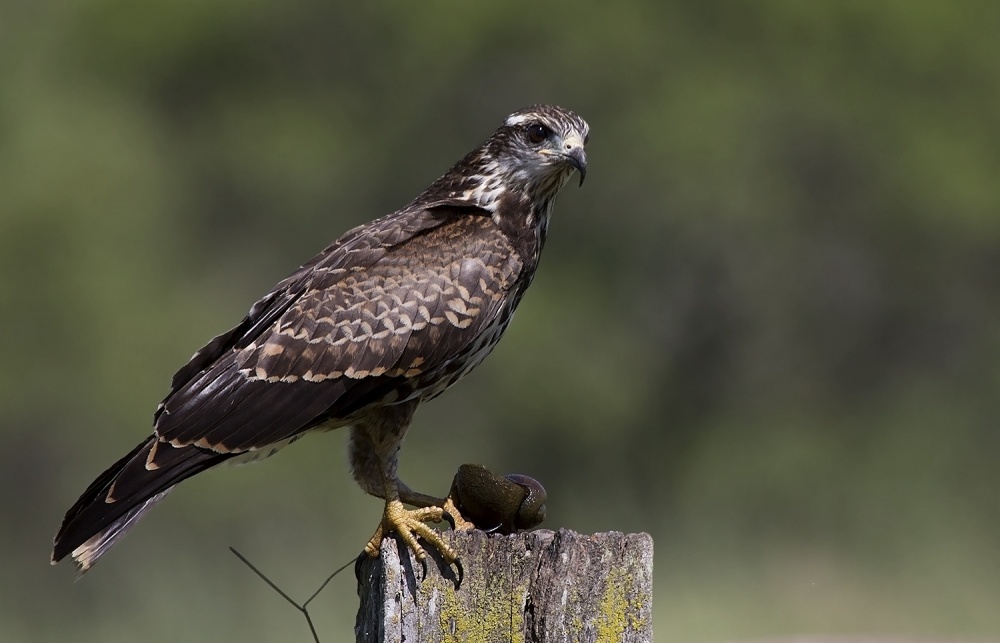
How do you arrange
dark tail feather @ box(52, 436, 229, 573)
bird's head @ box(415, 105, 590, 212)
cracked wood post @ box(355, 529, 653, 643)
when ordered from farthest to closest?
bird's head @ box(415, 105, 590, 212)
dark tail feather @ box(52, 436, 229, 573)
cracked wood post @ box(355, 529, 653, 643)

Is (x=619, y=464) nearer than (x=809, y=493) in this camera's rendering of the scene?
No

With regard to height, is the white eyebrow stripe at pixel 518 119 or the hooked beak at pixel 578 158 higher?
the white eyebrow stripe at pixel 518 119

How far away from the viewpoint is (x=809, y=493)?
15.3m

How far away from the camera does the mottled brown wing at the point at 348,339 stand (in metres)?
5.38

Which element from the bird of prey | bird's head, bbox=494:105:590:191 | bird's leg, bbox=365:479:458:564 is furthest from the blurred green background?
bird's leg, bbox=365:479:458:564

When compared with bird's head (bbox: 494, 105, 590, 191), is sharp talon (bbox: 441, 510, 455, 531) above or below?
below

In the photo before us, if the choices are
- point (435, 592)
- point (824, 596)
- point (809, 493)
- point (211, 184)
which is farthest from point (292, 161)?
point (435, 592)

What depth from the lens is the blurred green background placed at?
595 inches

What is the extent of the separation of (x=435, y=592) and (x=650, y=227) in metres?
13.9

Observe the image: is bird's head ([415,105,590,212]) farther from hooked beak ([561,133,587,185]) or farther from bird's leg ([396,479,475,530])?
bird's leg ([396,479,475,530])

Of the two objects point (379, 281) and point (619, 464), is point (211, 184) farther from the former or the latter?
point (379, 281)

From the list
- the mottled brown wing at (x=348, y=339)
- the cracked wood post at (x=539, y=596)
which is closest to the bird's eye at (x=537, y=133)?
the mottled brown wing at (x=348, y=339)

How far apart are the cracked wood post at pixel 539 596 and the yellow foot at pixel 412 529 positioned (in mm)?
126

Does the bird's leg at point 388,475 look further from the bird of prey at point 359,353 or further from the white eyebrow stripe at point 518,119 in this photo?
the white eyebrow stripe at point 518,119
